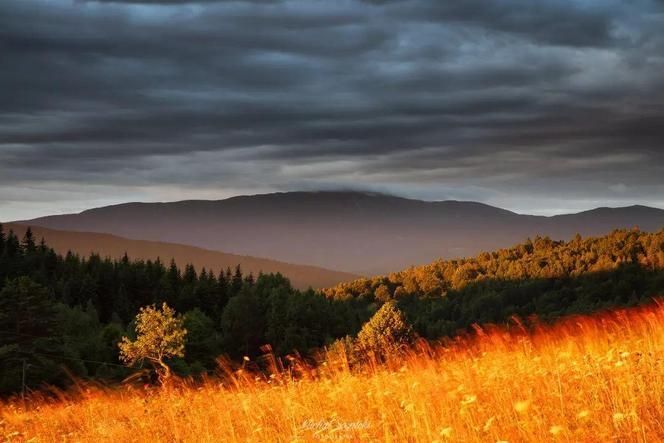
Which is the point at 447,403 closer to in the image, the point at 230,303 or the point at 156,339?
the point at 156,339

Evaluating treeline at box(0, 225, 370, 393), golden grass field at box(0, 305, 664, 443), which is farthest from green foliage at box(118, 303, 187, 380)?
golden grass field at box(0, 305, 664, 443)

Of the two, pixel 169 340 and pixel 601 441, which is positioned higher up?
pixel 601 441

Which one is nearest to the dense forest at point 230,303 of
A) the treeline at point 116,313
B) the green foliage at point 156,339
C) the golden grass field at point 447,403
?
the treeline at point 116,313

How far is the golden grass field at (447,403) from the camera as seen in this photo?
6523 mm

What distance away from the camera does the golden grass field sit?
21.4ft

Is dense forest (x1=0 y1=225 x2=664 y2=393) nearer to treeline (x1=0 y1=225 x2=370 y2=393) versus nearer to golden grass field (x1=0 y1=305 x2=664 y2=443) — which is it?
treeline (x1=0 y1=225 x2=370 y2=393)

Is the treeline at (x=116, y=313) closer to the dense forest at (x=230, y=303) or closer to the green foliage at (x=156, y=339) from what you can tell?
the dense forest at (x=230, y=303)

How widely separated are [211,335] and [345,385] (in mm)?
107577

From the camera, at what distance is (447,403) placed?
7.69 meters

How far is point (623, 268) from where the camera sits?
187 m

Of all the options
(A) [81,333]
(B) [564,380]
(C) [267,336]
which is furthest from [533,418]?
(C) [267,336]

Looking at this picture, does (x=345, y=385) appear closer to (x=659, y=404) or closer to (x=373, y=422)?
(x=373, y=422)

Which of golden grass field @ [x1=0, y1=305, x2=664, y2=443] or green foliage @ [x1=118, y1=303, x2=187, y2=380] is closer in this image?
golden grass field @ [x1=0, y1=305, x2=664, y2=443]

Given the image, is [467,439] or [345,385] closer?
[467,439]
